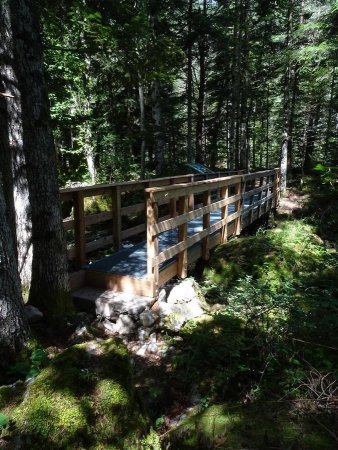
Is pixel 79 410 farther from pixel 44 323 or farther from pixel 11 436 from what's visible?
pixel 44 323

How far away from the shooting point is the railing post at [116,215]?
6.37 meters

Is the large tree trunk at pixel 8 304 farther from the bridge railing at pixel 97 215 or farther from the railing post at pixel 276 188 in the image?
the railing post at pixel 276 188

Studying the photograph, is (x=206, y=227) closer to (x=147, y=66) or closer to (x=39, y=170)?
(x=147, y=66)

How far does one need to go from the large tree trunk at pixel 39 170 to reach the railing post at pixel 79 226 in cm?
67

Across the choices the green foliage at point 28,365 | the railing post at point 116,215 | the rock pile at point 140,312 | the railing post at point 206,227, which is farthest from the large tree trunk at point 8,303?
the railing post at point 206,227

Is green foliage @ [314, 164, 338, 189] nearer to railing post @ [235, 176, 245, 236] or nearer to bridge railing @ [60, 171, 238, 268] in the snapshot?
bridge railing @ [60, 171, 238, 268]

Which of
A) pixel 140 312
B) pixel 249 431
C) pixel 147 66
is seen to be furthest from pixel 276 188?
pixel 249 431

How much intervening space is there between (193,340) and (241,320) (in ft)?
2.41

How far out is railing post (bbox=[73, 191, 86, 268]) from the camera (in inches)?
216

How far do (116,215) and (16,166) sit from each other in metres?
1.96

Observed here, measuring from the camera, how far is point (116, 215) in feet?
21.3

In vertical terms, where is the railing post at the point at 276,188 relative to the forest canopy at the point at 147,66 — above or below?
below

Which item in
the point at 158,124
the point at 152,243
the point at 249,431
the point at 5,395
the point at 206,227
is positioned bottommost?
the point at 249,431

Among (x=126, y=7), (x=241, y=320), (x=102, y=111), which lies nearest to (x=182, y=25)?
(x=102, y=111)
